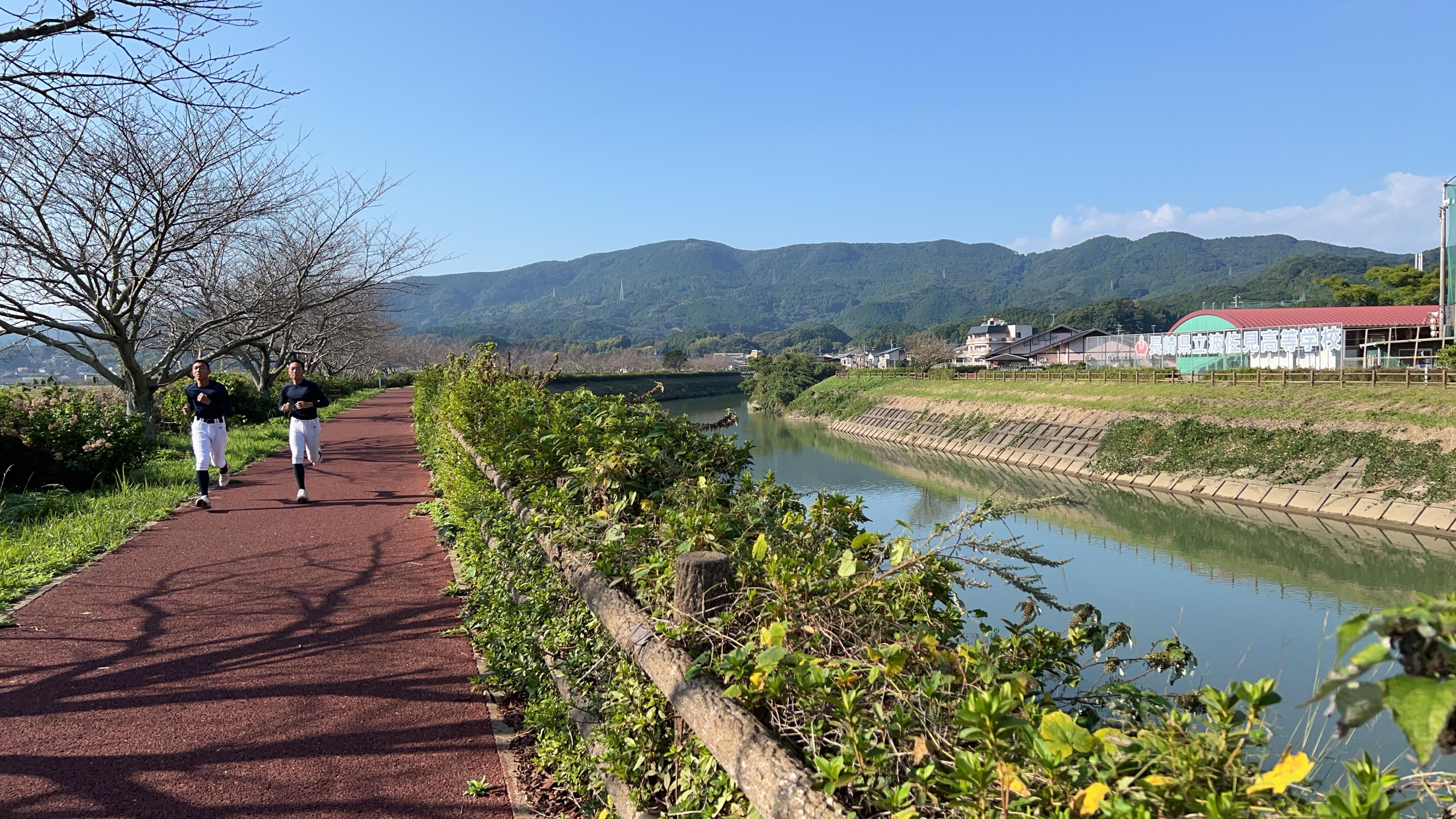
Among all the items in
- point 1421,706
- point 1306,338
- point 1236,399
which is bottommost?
point 1236,399

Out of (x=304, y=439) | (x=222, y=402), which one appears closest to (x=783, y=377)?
(x=304, y=439)

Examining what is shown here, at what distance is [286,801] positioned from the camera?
2.97 m

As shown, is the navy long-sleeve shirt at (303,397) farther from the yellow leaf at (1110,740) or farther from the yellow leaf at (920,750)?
the yellow leaf at (1110,740)

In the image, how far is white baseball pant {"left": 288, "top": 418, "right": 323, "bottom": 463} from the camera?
29.9 ft

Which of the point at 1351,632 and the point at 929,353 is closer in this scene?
the point at 1351,632

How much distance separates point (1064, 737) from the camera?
1.44 m

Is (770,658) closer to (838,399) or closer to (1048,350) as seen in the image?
(838,399)

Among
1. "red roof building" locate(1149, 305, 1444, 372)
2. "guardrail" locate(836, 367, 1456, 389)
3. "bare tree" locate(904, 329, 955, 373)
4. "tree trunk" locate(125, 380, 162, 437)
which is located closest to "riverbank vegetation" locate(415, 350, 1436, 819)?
"tree trunk" locate(125, 380, 162, 437)

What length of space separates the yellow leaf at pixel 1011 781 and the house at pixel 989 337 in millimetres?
85817

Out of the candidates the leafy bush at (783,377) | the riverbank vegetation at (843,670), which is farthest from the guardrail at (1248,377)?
the riverbank vegetation at (843,670)

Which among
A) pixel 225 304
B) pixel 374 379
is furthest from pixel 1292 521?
pixel 374 379

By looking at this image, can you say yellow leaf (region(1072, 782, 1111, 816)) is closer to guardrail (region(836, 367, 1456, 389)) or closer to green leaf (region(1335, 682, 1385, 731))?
green leaf (region(1335, 682, 1385, 731))

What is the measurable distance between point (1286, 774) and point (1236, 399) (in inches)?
1136

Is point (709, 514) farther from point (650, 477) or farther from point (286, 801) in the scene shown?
point (286, 801)
